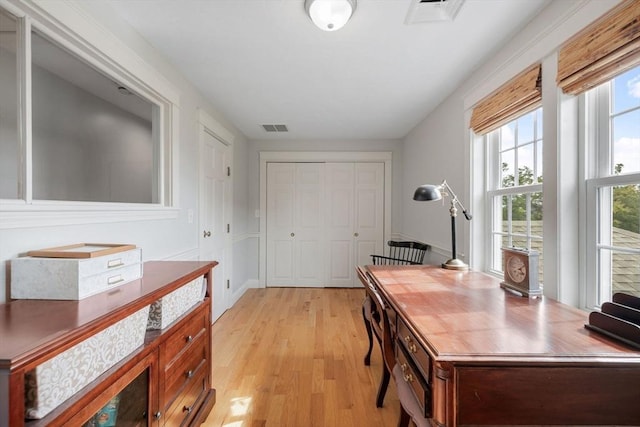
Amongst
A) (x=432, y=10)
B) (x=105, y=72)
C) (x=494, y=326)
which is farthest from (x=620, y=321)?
(x=105, y=72)

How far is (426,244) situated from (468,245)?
974 millimetres

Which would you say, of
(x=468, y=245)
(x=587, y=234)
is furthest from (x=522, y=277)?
(x=468, y=245)

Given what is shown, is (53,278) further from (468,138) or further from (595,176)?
(468,138)

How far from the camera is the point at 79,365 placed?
0.82 m

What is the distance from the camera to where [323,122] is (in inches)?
137

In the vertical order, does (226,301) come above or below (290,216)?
below

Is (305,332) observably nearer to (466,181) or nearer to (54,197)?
(466,181)

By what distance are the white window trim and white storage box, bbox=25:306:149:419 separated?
589 mm

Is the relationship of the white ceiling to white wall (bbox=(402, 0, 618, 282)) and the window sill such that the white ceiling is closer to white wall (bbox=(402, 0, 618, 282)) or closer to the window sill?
white wall (bbox=(402, 0, 618, 282))

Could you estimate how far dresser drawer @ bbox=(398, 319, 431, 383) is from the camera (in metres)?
0.96

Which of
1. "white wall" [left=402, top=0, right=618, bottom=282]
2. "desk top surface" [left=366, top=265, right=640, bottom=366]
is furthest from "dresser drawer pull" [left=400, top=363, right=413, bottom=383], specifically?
"white wall" [left=402, top=0, right=618, bottom=282]

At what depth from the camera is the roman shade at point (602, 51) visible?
1080 mm

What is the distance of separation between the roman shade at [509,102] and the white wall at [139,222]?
2.34m

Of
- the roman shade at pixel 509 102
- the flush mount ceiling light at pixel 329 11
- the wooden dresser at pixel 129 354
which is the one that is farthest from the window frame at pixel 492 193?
the wooden dresser at pixel 129 354
